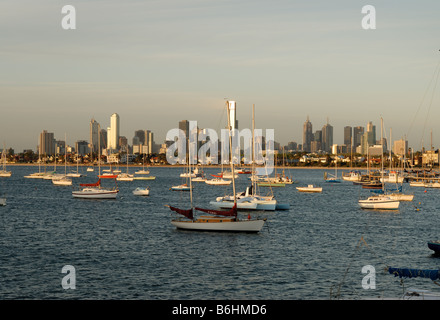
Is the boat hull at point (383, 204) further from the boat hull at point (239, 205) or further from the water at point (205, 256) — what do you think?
the boat hull at point (239, 205)

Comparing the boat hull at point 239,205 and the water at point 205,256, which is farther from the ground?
the boat hull at point 239,205

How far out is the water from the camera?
3638 cm

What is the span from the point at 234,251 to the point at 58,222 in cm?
3368

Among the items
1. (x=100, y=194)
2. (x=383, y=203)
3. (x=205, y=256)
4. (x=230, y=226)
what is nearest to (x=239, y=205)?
(x=383, y=203)

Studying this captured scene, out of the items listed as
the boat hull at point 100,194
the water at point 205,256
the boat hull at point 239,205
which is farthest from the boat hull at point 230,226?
the boat hull at point 100,194

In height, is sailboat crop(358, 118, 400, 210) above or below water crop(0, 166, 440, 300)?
above

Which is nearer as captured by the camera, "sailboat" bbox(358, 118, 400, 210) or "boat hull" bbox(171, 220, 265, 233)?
"boat hull" bbox(171, 220, 265, 233)

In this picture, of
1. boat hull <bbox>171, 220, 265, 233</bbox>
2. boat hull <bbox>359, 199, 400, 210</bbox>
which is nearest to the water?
boat hull <bbox>171, 220, 265, 233</bbox>

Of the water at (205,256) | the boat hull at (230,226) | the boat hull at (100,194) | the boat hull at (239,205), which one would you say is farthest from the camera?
the boat hull at (100,194)

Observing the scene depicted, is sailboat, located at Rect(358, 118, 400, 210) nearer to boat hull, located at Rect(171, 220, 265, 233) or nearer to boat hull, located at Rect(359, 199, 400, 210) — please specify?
boat hull, located at Rect(359, 199, 400, 210)

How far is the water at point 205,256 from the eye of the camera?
36375 mm

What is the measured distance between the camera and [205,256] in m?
48.4

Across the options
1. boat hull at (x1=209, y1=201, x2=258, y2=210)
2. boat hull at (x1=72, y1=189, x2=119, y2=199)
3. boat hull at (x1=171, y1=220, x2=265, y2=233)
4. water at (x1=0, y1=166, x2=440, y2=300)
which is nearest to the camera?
water at (x1=0, y1=166, x2=440, y2=300)
